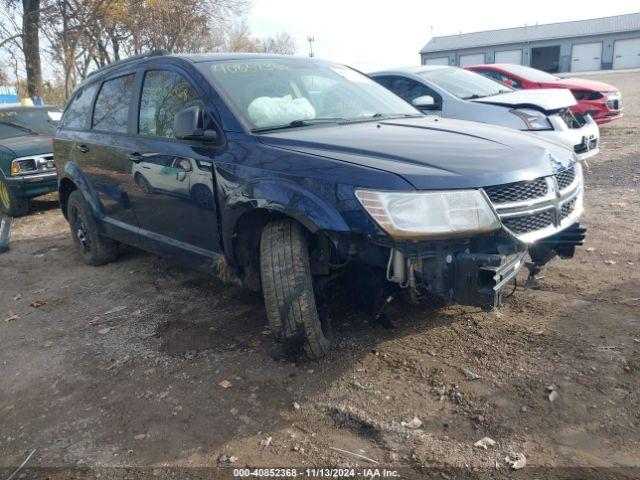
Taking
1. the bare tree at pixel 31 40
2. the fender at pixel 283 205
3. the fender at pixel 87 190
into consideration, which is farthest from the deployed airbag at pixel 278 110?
the bare tree at pixel 31 40

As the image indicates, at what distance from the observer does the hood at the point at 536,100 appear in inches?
271

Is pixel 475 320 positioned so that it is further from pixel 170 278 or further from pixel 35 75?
pixel 35 75

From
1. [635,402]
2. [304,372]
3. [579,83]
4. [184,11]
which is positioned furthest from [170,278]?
[184,11]

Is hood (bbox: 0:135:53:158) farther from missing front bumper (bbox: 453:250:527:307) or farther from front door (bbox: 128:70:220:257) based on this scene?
missing front bumper (bbox: 453:250:527:307)

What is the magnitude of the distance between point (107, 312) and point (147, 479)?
2.24m

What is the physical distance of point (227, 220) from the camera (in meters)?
3.30

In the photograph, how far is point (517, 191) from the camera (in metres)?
2.77

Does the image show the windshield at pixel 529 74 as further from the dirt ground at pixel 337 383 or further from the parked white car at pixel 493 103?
the dirt ground at pixel 337 383

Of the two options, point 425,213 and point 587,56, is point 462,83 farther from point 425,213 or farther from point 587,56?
point 587,56

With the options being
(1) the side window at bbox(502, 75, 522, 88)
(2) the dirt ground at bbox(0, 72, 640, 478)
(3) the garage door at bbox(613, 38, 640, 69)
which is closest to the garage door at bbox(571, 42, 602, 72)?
(3) the garage door at bbox(613, 38, 640, 69)

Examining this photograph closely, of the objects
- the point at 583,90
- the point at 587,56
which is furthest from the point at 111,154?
the point at 587,56

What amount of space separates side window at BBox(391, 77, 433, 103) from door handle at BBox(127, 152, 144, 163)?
456 cm

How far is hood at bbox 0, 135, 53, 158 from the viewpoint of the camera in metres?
8.07

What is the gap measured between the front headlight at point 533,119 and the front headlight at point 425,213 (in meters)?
4.74
